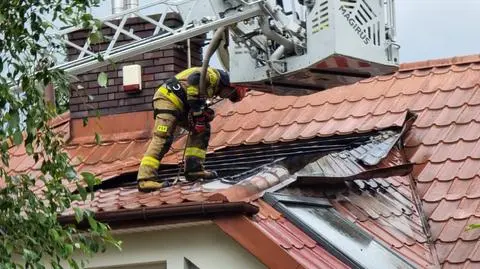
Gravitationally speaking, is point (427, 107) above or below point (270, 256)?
above

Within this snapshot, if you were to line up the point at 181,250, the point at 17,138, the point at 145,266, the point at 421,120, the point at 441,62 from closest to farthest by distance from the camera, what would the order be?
1. the point at 17,138
2. the point at 181,250
3. the point at 145,266
4. the point at 421,120
5. the point at 441,62

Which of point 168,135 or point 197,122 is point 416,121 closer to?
point 197,122

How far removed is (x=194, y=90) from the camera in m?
11.1

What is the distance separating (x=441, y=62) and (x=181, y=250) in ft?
16.9

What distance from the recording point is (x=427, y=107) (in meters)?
13.4

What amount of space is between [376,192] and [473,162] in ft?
3.31

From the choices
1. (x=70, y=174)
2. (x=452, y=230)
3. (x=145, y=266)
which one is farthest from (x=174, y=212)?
(x=452, y=230)

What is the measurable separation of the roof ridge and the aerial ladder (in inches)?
91.3

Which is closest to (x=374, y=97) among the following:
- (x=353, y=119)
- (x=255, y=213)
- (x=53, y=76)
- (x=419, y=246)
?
(x=353, y=119)

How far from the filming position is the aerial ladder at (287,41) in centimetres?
1095

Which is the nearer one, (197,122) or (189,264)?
(189,264)

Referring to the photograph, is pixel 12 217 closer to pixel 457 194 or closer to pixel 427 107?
pixel 457 194

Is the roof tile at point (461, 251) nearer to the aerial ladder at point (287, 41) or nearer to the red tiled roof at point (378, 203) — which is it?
the red tiled roof at point (378, 203)

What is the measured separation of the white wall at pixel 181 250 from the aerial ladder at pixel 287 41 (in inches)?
61.8
